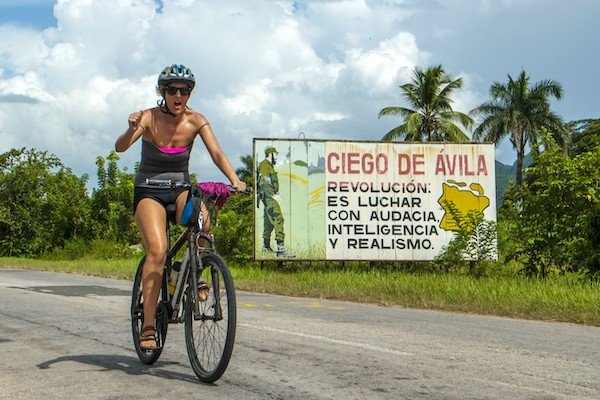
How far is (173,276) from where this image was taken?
553 centimetres

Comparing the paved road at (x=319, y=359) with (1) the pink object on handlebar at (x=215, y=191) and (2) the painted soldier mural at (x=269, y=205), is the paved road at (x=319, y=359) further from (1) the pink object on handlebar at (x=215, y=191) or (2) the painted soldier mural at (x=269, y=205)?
(2) the painted soldier mural at (x=269, y=205)

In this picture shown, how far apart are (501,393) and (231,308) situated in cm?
176

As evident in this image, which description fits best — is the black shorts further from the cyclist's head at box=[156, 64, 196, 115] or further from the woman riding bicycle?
the cyclist's head at box=[156, 64, 196, 115]

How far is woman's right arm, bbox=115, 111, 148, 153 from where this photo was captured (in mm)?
5500

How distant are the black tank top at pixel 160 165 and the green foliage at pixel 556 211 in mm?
11503

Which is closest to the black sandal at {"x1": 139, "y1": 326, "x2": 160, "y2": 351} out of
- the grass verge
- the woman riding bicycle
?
the woman riding bicycle

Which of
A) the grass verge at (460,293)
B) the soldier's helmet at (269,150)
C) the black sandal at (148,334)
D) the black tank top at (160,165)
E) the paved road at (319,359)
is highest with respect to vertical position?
the soldier's helmet at (269,150)

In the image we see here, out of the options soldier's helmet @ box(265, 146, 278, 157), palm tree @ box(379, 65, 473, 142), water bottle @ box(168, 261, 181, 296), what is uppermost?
palm tree @ box(379, 65, 473, 142)

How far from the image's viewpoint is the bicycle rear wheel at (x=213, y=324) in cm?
493

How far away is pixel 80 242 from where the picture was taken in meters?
35.6

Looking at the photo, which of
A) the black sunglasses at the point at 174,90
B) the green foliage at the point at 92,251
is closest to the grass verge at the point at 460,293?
the black sunglasses at the point at 174,90

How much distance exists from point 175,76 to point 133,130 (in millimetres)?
475

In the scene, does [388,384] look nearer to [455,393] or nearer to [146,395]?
[455,393]

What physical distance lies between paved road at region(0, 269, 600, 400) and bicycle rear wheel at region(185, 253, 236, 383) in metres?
0.14
